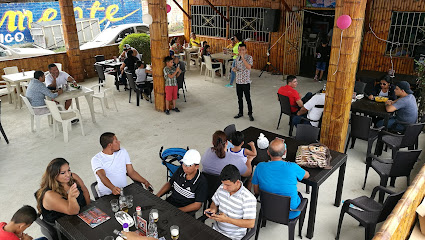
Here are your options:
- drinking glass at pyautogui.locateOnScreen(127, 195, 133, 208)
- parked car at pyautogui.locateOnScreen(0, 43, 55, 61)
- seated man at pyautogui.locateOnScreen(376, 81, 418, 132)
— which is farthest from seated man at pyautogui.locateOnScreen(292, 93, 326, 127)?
parked car at pyautogui.locateOnScreen(0, 43, 55, 61)

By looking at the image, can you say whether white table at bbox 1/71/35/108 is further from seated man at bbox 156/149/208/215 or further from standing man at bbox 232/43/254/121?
seated man at bbox 156/149/208/215

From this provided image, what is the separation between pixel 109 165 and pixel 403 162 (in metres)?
3.68

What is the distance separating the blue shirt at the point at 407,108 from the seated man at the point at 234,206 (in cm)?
369

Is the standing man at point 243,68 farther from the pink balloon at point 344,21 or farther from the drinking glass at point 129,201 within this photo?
the drinking glass at point 129,201

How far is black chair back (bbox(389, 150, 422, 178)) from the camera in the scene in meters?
4.12

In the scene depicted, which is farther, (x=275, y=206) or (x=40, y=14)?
(x=40, y=14)

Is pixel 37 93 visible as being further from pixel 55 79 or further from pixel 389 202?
pixel 389 202

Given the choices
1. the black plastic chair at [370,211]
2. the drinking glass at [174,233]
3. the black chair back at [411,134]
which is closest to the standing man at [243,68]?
the black chair back at [411,134]

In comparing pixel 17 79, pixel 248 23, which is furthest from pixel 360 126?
pixel 17 79

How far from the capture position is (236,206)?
2.99 m

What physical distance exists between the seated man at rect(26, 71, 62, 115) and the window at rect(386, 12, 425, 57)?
8913 mm

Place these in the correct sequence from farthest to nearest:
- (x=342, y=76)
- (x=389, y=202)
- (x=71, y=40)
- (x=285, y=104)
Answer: (x=71, y=40), (x=285, y=104), (x=342, y=76), (x=389, y=202)

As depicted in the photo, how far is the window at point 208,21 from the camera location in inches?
506

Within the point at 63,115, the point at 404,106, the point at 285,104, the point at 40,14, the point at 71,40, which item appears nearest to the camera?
the point at 404,106
